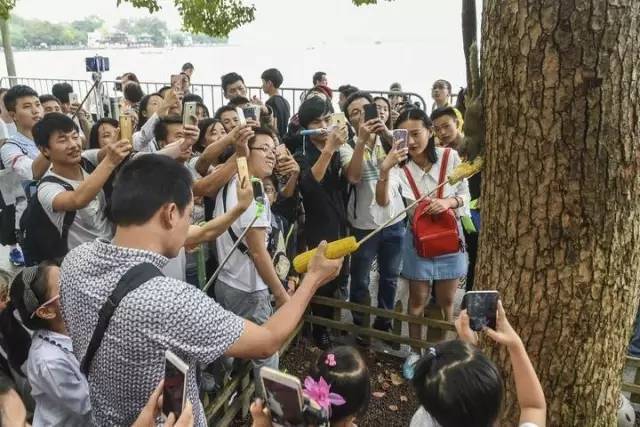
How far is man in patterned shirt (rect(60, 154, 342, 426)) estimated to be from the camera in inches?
51.5

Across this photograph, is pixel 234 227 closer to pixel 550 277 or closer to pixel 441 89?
pixel 550 277

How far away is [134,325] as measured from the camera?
131 centimetres

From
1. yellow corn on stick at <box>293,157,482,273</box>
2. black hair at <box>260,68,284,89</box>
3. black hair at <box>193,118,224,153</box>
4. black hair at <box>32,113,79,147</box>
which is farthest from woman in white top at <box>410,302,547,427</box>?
black hair at <box>260,68,284,89</box>

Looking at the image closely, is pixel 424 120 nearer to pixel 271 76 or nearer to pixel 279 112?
pixel 279 112

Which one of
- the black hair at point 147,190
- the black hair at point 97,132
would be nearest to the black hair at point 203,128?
the black hair at point 97,132

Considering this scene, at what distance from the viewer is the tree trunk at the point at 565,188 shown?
5.21 ft

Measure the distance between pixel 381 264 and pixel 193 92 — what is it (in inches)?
258

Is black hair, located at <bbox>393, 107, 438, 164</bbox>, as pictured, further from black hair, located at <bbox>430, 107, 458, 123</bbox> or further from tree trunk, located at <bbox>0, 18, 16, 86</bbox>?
tree trunk, located at <bbox>0, 18, 16, 86</bbox>

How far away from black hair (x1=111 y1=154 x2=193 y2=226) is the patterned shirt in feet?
0.34

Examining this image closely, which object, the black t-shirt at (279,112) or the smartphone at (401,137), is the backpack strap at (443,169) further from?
the black t-shirt at (279,112)

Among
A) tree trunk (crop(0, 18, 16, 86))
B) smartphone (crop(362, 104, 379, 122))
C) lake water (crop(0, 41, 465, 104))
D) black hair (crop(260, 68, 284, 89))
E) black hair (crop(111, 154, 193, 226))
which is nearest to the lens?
black hair (crop(111, 154, 193, 226))

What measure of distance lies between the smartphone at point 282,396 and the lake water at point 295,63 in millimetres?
10416

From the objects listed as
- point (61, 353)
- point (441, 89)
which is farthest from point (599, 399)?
point (441, 89)

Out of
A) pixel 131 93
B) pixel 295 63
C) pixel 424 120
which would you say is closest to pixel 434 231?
pixel 424 120
